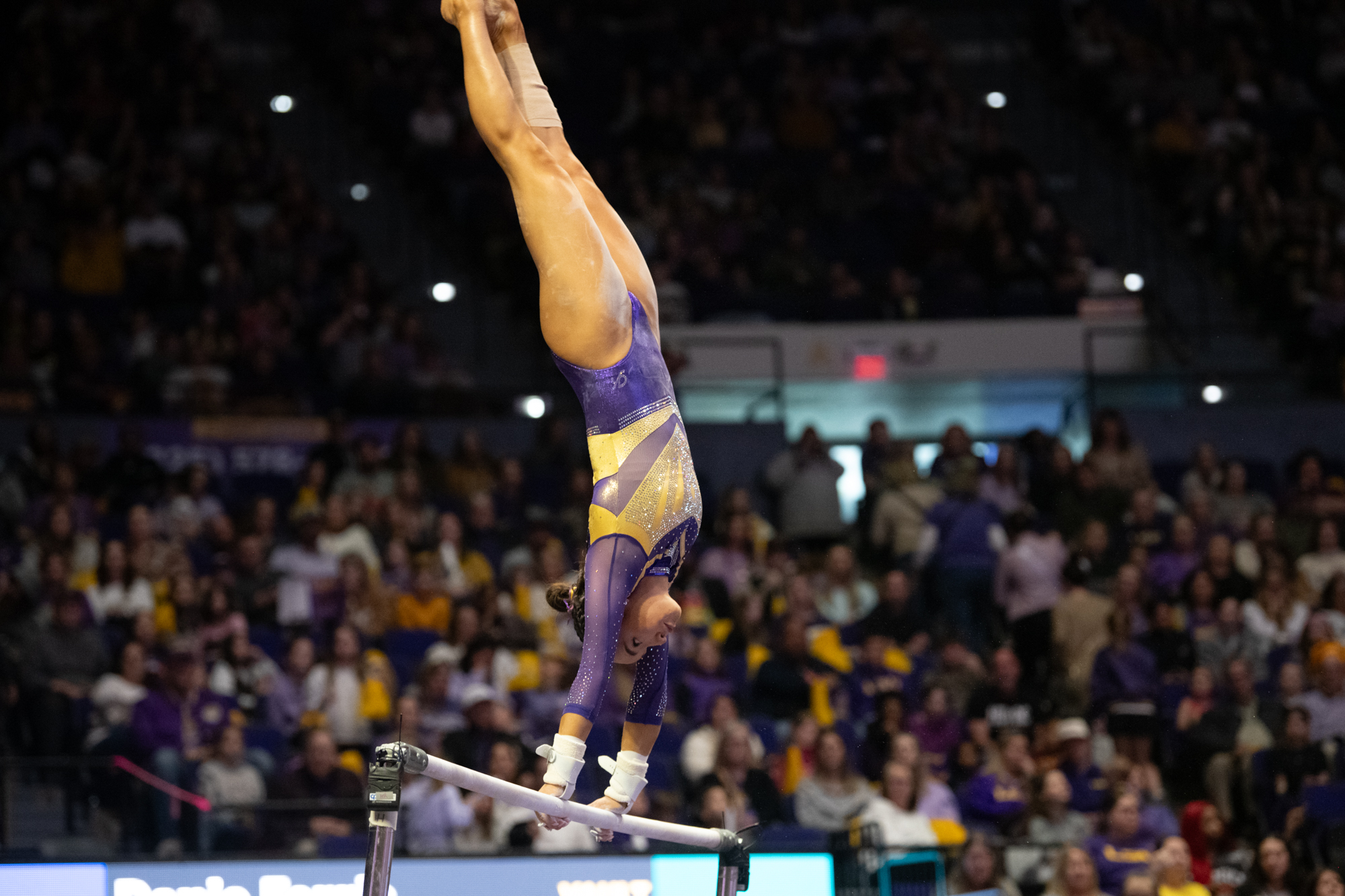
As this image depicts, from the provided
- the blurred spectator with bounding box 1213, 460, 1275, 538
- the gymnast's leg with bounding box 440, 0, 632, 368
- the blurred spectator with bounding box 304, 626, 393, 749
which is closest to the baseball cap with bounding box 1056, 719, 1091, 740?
the blurred spectator with bounding box 1213, 460, 1275, 538

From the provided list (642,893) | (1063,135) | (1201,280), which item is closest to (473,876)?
(642,893)

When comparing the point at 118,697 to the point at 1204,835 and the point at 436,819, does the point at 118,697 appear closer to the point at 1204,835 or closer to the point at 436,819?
the point at 436,819

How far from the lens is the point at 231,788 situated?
9.08 meters

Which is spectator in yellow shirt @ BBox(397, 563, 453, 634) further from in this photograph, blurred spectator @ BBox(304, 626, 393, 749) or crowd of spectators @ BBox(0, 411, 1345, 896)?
blurred spectator @ BBox(304, 626, 393, 749)

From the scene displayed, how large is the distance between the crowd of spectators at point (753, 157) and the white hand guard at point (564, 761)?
31.1ft

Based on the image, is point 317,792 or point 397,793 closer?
point 397,793

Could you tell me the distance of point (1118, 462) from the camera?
1290 centimetres

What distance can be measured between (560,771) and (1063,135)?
13825 millimetres

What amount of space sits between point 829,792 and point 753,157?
7.96 meters

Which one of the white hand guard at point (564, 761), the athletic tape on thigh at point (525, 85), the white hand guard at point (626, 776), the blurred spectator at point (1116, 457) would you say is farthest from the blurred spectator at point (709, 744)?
the athletic tape on thigh at point (525, 85)

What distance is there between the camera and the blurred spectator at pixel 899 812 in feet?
30.1

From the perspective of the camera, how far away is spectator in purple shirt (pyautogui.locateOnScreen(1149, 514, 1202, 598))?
466 inches

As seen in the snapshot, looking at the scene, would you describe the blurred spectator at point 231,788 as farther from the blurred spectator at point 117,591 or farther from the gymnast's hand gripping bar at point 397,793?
the gymnast's hand gripping bar at point 397,793

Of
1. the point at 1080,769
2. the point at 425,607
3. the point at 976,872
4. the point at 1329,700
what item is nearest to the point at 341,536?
the point at 425,607
